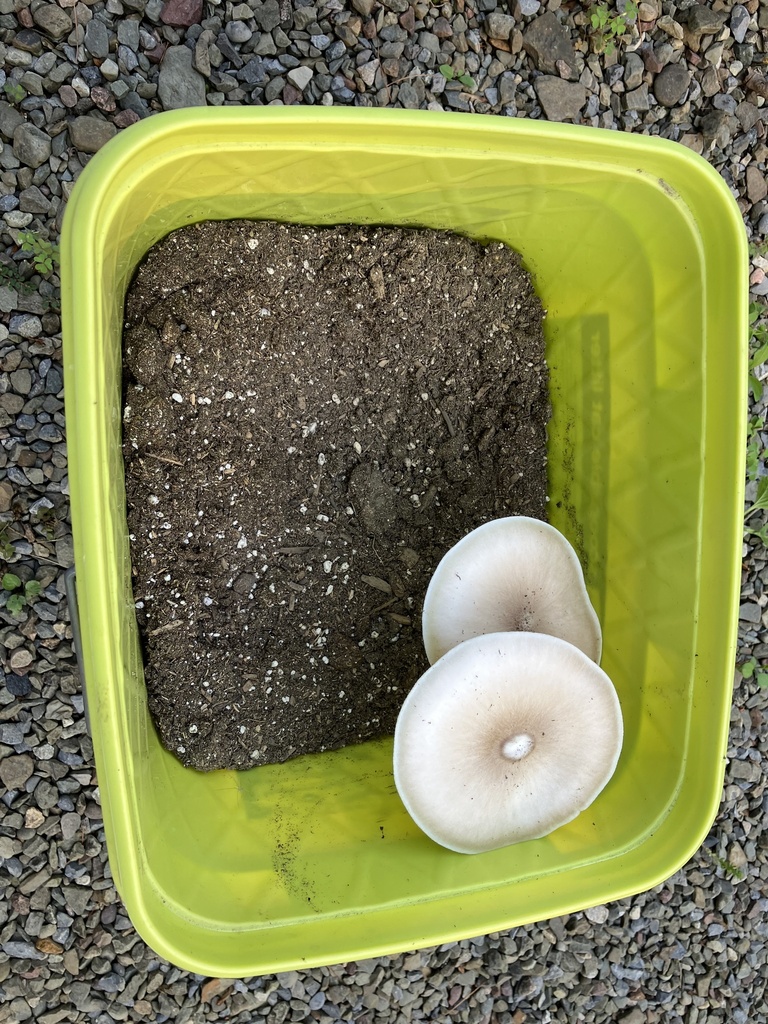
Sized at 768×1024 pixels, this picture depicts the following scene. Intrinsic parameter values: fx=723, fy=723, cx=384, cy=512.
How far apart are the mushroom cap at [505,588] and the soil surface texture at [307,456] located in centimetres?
14

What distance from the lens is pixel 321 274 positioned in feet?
3.24

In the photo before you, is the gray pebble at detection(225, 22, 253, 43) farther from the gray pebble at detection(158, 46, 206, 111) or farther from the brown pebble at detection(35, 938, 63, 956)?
the brown pebble at detection(35, 938, 63, 956)

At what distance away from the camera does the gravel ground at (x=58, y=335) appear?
3.41 ft

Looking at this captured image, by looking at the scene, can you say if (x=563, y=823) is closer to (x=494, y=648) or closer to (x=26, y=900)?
(x=494, y=648)

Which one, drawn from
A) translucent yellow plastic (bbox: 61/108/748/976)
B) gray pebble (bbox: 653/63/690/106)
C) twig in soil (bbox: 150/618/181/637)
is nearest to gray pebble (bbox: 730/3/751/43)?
gray pebble (bbox: 653/63/690/106)

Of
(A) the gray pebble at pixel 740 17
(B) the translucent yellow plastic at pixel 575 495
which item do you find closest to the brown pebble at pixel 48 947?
(B) the translucent yellow plastic at pixel 575 495

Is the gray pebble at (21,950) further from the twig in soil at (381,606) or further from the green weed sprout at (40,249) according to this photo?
the green weed sprout at (40,249)

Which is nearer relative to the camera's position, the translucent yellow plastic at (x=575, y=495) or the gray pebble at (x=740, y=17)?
the translucent yellow plastic at (x=575, y=495)

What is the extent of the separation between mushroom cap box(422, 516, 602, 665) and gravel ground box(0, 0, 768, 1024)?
559 millimetres

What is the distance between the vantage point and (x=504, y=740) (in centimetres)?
86

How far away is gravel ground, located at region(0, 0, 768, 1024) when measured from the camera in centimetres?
104

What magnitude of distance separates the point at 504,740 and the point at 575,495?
0.41 meters

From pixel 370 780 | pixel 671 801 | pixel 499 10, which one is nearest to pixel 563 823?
pixel 671 801

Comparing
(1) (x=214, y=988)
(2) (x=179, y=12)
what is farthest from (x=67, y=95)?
(1) (x=214, y=988)
